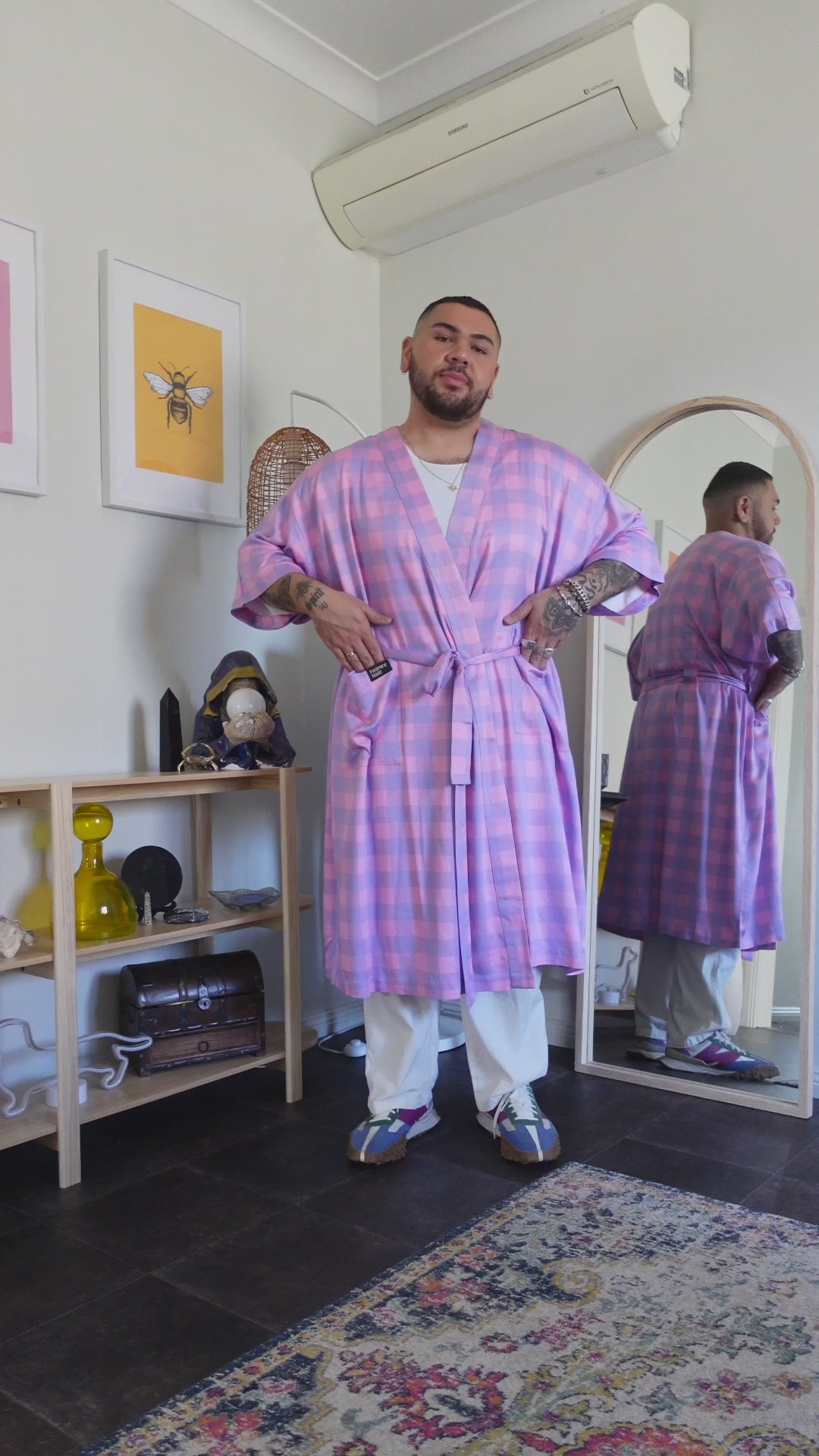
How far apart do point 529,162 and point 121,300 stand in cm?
109

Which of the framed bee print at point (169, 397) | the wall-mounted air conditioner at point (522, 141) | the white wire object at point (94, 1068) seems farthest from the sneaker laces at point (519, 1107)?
the wall-mounted air conditioner at point (522, 141)

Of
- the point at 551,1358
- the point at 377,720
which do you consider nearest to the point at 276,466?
the point at 377,720

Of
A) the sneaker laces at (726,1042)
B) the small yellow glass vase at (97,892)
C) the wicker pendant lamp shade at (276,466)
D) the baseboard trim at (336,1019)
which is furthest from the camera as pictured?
the baseboard trim at (336,1019)

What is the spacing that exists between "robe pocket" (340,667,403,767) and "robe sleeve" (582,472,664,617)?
1.48 ft

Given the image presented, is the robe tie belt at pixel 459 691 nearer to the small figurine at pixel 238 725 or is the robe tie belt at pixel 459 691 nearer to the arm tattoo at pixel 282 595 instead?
the arm tattoo at pixel 282 595

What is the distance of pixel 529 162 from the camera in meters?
2.77

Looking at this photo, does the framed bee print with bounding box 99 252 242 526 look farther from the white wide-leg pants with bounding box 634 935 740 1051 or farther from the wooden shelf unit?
the white wide-leg pants with bounding box 634 935 740 1051

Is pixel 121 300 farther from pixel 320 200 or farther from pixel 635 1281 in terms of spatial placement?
pixel 635 1281

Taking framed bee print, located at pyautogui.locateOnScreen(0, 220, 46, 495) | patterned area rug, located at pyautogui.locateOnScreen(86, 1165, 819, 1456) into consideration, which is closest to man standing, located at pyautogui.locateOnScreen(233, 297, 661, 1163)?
patterned area rug, located at pyautogui.locateOnScreen(86, 1165, 819, 1456)

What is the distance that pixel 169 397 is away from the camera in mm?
2658

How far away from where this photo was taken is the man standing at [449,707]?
2084mm

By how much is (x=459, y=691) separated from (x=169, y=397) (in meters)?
1.15

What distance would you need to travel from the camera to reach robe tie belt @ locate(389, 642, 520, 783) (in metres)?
2.05

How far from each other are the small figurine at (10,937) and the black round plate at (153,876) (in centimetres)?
41
